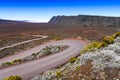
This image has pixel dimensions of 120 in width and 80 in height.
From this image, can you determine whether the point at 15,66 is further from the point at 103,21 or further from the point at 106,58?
the point at 103,21

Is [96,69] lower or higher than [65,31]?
higher

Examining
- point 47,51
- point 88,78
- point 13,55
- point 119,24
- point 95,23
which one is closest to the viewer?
point 88,78

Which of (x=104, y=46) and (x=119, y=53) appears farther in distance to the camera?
(x=104, y=46)

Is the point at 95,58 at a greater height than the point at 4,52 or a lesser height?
greater

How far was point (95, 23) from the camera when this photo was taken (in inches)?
7564

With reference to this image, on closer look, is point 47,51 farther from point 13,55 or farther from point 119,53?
point 119,53

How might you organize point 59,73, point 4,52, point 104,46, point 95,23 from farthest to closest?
point 95,23 < point 4,52 < point 104,46 < point 59,73

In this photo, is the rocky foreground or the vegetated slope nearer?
the rocky foreground

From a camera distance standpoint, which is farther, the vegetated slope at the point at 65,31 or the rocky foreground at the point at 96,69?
the vegetated slope at the point at 65,31

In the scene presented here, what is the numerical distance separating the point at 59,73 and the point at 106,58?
4402 millimetres

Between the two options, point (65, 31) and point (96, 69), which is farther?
point (65, 31)

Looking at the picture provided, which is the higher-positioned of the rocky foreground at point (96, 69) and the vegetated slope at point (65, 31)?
the rocky foreground at point (96, 69)

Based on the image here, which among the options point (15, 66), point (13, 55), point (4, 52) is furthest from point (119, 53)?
point (4, 52)

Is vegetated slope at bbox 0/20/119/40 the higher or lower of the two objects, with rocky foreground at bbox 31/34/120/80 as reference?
lower
